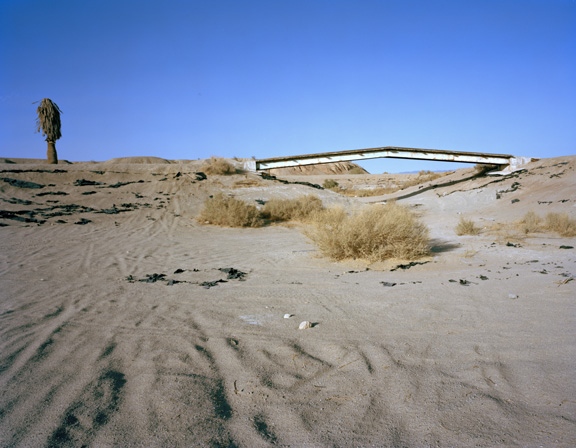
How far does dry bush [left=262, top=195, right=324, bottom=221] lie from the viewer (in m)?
14.8

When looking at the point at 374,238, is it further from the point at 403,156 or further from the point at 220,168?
the point at 220,168

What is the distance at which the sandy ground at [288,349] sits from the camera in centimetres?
215

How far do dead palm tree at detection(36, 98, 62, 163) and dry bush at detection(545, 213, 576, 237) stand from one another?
24.2 m

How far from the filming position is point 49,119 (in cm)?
2145

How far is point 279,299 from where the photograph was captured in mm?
4727

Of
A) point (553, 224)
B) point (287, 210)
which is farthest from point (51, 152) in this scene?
point (553, 224)

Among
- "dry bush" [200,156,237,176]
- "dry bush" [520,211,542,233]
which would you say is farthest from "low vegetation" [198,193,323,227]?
"dry bush" [520,211,542,233]

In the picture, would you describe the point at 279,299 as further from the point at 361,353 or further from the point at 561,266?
the point at 561,266

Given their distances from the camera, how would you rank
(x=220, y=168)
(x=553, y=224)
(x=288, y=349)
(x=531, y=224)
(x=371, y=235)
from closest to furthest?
(x=288, y=349) < (x=371, y=235) < (x=553, y=224) < (x=531, y=224) < (x=220, y=168)

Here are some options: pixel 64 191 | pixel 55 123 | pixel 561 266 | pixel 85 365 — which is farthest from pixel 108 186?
pixel 561 266

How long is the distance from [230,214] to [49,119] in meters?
15.4

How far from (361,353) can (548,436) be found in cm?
133

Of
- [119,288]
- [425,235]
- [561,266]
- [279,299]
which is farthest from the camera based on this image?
[425,235]

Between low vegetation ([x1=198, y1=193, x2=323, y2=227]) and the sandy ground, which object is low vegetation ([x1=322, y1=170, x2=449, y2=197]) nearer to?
low vegetation ([x1=198, y1=193, x2=323, y2=227])
